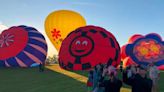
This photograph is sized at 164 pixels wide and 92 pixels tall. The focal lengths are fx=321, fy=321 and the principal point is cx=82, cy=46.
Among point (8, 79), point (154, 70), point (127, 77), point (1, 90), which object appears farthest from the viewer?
point (8, 79)

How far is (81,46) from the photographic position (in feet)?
46.4

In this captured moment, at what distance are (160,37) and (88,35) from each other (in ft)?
37.1

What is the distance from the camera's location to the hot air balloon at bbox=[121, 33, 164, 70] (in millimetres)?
23109

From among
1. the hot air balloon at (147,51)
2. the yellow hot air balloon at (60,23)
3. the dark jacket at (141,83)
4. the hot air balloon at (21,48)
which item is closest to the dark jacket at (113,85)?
the dark jacket at (141,83)

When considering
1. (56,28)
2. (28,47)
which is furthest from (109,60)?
(56,28)

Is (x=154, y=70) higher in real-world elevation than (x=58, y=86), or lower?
higher

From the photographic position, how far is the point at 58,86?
15.9 metres

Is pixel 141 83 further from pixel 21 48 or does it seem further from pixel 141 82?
pixel 21 48

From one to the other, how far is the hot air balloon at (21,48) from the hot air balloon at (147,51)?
6.81 meters

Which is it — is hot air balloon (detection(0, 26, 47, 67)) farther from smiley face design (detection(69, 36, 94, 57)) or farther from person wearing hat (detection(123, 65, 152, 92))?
person wearing hat (detection(123, 65, 152, 92))

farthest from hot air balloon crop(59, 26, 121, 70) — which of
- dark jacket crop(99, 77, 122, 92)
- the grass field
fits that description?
dark jacket crop(99, 77, 122, 92)

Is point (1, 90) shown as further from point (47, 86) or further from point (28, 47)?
point (28, 47)

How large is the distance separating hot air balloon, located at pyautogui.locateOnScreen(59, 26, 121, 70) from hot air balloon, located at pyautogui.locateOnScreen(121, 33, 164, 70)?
27.9ft

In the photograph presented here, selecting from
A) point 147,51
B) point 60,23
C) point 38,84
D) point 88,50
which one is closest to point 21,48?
point 60,23
